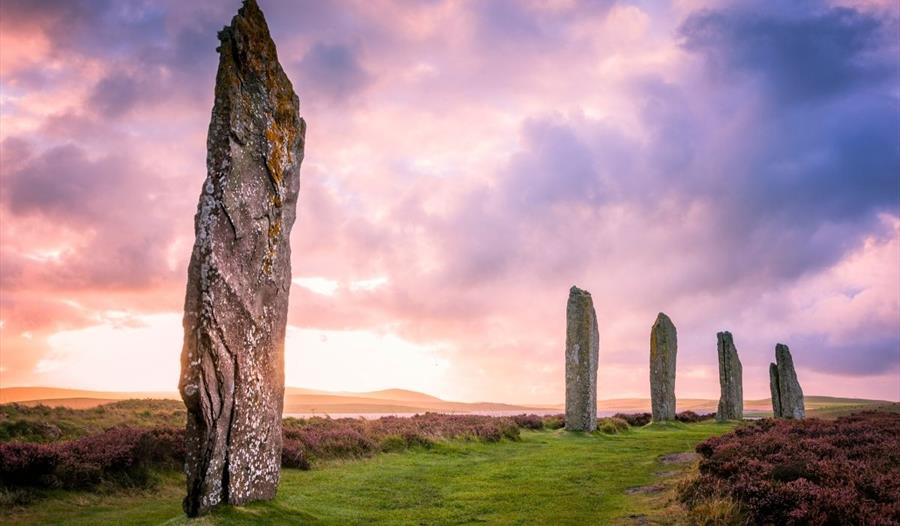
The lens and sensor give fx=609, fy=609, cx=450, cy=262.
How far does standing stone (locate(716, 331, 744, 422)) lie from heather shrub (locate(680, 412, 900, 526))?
75.5ft

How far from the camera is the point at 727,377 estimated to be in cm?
3656

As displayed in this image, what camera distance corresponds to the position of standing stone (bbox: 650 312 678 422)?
3294cm

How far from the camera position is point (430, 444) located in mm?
20766

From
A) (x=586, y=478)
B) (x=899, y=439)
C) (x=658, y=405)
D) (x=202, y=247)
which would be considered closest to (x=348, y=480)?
(x=586, y=478)

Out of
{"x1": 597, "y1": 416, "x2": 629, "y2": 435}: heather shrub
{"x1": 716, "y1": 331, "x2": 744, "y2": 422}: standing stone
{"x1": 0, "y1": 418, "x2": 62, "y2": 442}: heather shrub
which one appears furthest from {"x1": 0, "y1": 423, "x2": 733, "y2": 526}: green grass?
{"x1": 716, "y1": 331, "x2": 744, "y2": 422}: standing stone

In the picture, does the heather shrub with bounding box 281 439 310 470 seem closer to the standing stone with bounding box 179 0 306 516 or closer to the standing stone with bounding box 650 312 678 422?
the standing stone with bounding box 179 0 306 516

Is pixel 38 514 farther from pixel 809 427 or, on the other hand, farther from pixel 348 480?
pixel 809 427

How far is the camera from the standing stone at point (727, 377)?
3659cm

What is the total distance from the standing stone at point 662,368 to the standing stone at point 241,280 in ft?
87.4

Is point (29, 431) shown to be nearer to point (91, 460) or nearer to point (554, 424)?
point (91, 460)

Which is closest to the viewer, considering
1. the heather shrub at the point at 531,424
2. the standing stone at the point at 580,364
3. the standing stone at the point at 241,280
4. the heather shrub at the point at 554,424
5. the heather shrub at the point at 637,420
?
the standing stone at the point at 241,280

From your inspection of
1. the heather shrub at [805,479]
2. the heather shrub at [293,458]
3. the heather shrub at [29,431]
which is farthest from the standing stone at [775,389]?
the heather shrub at [29,431]

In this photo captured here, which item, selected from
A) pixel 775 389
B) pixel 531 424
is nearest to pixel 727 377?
pixel 775 389

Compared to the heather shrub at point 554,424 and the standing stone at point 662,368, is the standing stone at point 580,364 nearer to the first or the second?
the heather shrub at point 554,424
